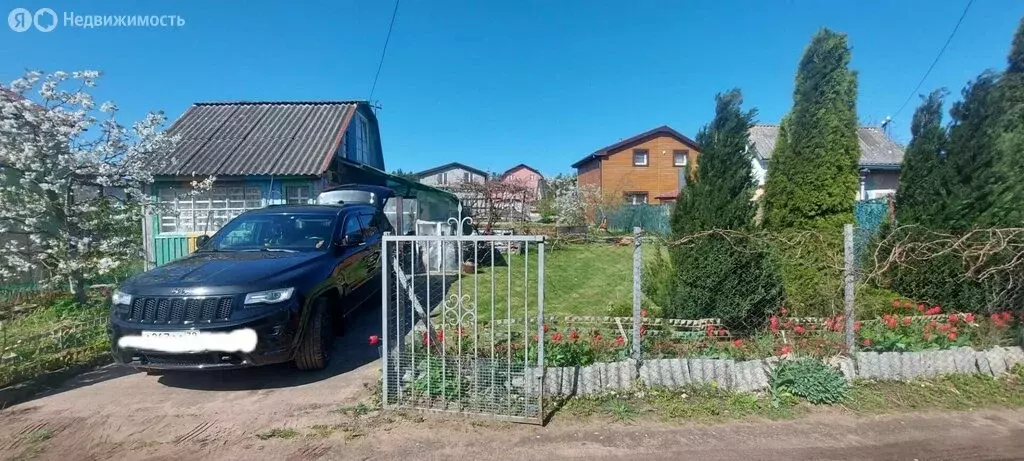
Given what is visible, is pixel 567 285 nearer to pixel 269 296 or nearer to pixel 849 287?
pixel 849 287

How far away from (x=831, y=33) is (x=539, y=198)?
24.7 m

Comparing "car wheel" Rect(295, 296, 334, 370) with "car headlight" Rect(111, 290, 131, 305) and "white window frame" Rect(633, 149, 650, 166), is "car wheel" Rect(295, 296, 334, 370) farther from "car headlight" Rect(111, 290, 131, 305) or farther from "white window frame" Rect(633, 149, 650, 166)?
"white window frame" Rect(633, 149, 650, 166)

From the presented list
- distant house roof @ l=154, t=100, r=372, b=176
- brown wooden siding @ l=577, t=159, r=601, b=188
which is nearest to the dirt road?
distant house roof @ l=154, t=100, r=372, b=176

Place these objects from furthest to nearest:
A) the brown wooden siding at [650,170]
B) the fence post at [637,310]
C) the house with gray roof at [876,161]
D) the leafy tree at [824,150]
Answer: the brown wooden siding at [650,170] < the house with gray roof at [876,161] < the leafy tree at [824,150] < the fence post at [637,310]

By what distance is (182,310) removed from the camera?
384 cm

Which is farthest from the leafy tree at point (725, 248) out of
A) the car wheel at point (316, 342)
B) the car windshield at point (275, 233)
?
the car windshield at point (275, 233)

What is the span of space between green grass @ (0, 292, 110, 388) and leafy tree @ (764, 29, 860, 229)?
27.1ft

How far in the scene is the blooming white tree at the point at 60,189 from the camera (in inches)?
218

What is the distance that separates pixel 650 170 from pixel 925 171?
23711 millimetres

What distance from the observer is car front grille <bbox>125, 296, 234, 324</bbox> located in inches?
150

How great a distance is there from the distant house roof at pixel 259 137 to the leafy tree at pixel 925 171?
11633 mm

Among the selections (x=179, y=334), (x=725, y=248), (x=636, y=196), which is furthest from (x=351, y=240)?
(x=636, y=196)

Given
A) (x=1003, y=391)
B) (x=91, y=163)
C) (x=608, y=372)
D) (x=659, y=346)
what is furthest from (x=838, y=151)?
(x=91, y=163)

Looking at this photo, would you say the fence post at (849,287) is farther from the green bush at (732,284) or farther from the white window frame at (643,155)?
the white window frame at (643,155)
